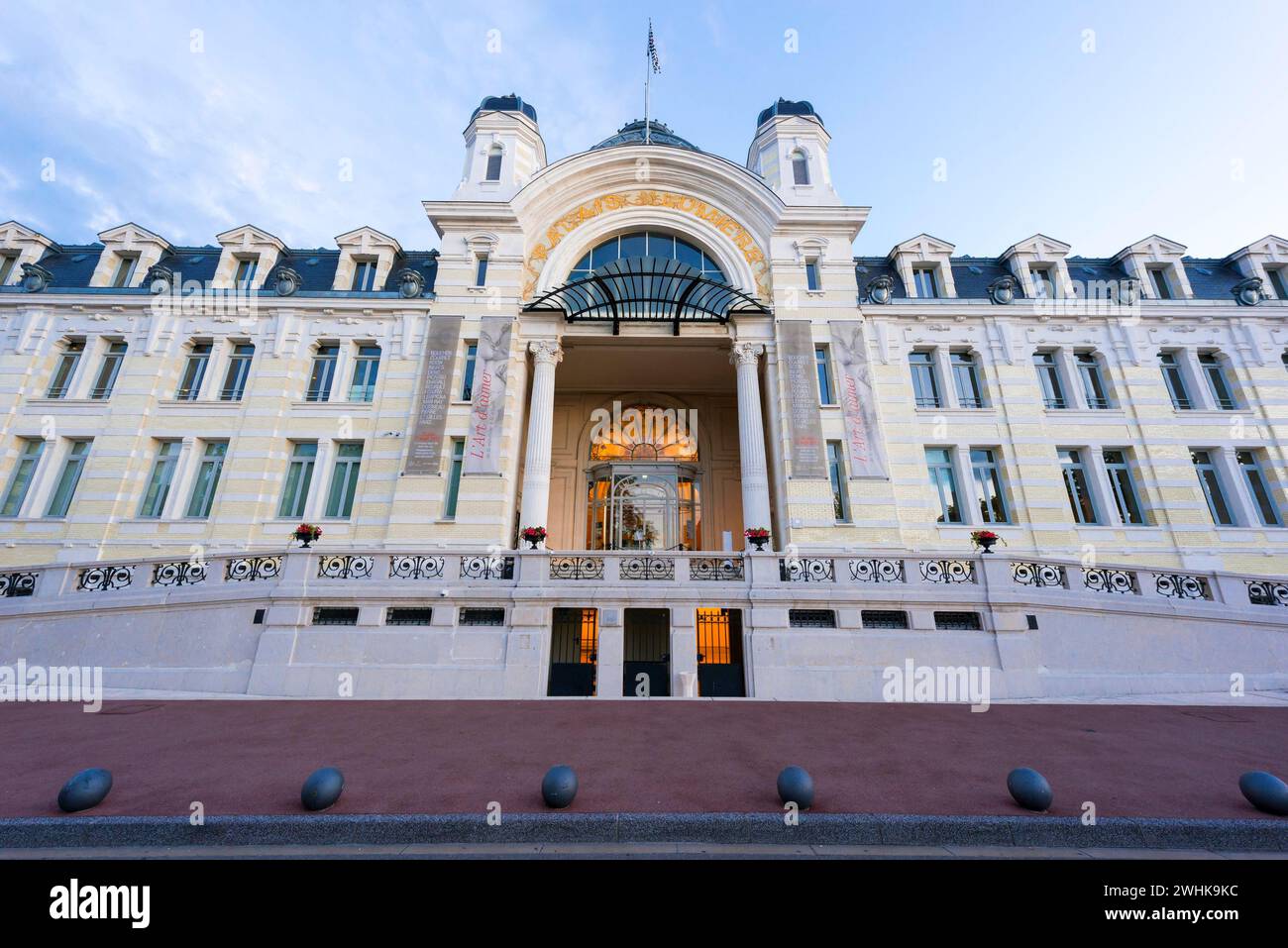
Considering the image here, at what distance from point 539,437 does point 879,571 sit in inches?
443

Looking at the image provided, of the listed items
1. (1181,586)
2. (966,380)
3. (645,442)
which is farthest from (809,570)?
(966,380)

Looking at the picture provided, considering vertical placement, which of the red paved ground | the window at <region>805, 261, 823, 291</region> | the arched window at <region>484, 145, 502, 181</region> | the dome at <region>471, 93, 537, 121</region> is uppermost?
the dome at <region>471, 93, 537, 121</region>

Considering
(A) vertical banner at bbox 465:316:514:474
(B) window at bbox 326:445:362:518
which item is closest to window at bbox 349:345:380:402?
(B) window at bbox 326:445:362:518

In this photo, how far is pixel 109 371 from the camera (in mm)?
18875

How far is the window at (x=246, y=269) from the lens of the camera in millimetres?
20203

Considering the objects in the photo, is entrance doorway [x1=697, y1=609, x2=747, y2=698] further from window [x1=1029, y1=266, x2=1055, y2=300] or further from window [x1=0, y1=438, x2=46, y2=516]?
window [x1=0, y1=438, x2=46, y2=516]

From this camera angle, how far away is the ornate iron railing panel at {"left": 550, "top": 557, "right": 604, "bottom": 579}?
1279cm

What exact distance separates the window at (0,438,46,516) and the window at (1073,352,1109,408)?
38753 mm

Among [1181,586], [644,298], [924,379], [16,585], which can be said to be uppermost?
[644,298]

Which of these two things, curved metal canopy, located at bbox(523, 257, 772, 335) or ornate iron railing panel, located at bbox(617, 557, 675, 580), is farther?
curved metal canopy, located at bbox(523, 257, 772, 335)

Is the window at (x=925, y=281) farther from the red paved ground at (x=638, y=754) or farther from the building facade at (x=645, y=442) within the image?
the red paved ground at (x=638, y=754)

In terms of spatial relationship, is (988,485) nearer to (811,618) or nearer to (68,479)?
(811,618)
